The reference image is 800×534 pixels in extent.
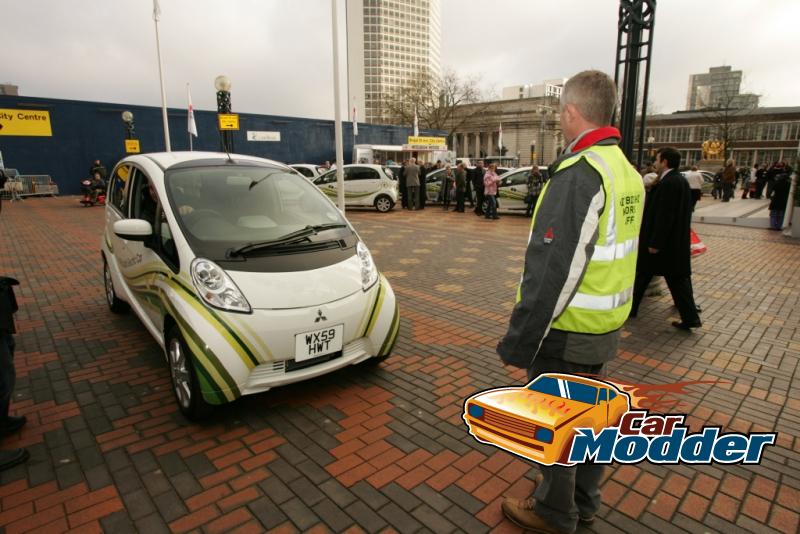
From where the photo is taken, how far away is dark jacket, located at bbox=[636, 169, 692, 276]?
499 cm

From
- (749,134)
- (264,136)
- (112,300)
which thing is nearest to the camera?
(112,300)

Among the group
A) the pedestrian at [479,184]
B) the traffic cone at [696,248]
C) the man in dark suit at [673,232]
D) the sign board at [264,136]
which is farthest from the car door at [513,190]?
the sign board at [264,136]

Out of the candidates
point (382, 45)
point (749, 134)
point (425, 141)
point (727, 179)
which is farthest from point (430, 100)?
point (382, 45)

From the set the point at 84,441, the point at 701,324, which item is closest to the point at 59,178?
the point at 84,441

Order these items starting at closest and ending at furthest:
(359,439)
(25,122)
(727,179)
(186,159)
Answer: (359,439) → (186,159) → (25,122) → (727,179)

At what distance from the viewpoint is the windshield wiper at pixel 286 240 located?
339 cm

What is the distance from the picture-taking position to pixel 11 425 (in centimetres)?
312

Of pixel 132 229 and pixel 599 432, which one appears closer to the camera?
pixel 599 432

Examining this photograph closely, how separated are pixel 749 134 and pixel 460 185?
78.9 metres

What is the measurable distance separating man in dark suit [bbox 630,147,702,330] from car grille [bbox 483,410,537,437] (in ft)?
13.6

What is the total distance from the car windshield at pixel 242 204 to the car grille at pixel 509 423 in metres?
2.36

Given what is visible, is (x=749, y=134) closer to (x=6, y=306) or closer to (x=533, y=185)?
(x=533, y=185)

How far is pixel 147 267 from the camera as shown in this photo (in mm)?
3914

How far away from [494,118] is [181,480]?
8874cm
